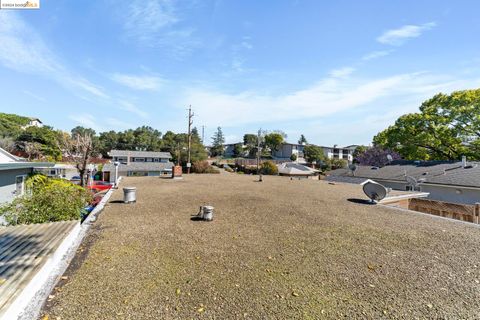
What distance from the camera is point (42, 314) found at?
314 centimetres

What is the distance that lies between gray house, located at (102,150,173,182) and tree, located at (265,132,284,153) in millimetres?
35256

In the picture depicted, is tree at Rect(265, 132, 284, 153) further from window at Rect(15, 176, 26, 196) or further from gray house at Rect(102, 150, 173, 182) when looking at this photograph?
window at Rect(15, 176, 26, 196)

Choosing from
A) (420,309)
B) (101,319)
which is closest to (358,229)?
(420,309)

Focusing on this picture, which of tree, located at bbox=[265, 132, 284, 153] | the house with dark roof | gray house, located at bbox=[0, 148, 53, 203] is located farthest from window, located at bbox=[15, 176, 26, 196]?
tree, located at bbox=[265, 132, 284, 153]

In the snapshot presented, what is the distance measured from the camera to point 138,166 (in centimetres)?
3981

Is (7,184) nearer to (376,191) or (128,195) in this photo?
(128,195)

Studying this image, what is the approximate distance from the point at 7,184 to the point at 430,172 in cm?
2782

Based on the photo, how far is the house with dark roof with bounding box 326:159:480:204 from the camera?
16.4m

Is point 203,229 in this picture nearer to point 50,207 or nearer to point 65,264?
point 65,264

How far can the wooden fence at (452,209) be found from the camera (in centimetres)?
989

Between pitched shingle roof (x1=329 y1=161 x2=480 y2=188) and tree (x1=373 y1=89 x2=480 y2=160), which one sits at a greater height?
tree (x1=373 y1=89 x2=480 y2=160)

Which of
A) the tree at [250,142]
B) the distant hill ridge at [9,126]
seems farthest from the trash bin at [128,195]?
the tree at [250,142]

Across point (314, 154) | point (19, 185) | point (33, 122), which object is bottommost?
point (19, 185)

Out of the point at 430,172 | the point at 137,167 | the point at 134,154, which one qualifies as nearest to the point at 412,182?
the point at 430,172
